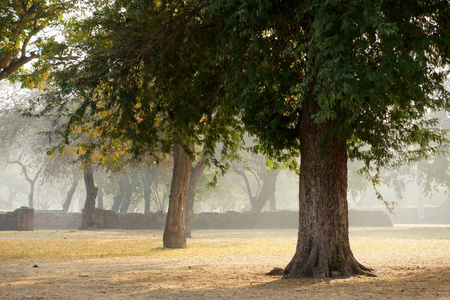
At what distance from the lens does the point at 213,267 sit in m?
11.7

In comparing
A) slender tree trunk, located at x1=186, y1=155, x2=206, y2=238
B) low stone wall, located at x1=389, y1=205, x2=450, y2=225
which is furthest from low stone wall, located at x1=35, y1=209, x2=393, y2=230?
low stone wall, located at x1=389, y1=205, x2=450, y2=225

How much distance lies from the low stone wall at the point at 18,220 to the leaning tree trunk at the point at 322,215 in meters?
27.7

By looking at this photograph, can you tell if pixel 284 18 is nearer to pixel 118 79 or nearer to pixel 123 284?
pixel 118 79

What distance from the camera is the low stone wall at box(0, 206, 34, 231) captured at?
3338cm

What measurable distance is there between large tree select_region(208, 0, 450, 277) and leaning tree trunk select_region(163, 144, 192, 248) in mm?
7066

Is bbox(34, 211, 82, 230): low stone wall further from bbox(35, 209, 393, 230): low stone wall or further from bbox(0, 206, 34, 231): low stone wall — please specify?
bbox(0, 206, 34, 231): low stone wall

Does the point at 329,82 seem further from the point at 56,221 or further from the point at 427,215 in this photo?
the point at 427,215

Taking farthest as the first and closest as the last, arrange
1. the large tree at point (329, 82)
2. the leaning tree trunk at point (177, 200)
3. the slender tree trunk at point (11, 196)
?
the slender tree trunk at point (11, 196) → the leaning tree trunk at point (177, 200) → the large tree at point (329, 82)

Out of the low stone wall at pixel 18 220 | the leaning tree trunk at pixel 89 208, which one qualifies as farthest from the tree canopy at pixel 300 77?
the low stone wall at pixel 18 220

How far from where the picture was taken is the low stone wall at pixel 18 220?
3338cm

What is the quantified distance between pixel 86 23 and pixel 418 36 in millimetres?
7304

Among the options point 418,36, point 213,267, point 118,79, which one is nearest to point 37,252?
point 213,267

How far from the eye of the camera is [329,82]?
7.08 meters

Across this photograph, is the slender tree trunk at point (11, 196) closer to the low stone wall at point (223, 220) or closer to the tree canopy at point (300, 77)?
the low stone wall at point (223, 220)
